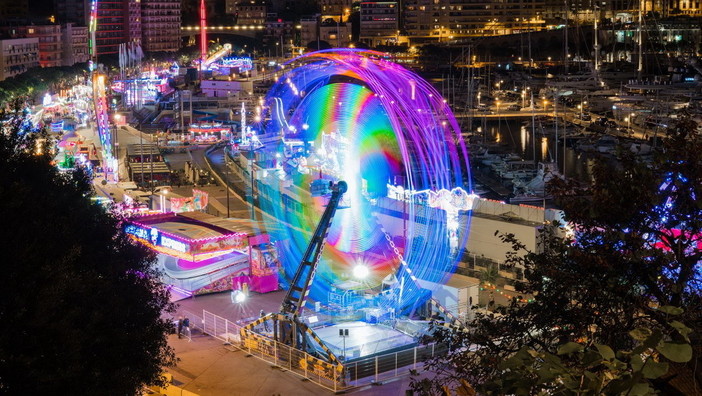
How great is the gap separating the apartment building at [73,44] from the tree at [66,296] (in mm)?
59394

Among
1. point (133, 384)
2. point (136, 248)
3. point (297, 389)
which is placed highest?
point (136, 248)

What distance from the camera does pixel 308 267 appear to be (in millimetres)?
13008

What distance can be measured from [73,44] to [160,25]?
17.7 m

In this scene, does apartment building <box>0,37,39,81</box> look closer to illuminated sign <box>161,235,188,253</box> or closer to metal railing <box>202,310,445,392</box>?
illuminated sign <box>161,235,188,253</box>

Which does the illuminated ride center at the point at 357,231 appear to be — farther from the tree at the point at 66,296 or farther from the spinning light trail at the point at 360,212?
the tree at the point at 66,296

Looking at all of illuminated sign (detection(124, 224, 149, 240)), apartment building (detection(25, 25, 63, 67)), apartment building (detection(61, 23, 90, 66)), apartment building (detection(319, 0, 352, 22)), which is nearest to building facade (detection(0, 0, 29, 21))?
apartment building (detection(61, 23, 90, 66))

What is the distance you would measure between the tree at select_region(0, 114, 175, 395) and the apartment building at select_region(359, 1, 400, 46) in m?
85.5

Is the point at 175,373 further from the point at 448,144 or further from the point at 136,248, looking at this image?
the point at 448,144

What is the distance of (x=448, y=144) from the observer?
4053 centimetres

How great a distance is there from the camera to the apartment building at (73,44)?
6812 cm

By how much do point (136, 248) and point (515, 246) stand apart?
528cm

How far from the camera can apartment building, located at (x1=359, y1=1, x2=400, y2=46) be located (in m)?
94.8

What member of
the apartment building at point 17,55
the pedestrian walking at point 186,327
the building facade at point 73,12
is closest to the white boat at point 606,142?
the pedestrian walking at point 186,327

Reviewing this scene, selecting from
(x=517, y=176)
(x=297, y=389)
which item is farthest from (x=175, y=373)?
(x=517, y=176)
